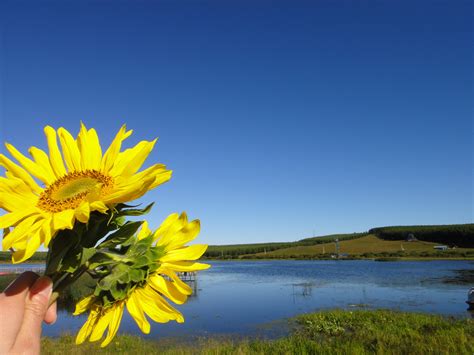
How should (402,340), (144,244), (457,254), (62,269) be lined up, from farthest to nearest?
1. (457,254)
2. (402,340)
3. (144,244)
4. (62,269)

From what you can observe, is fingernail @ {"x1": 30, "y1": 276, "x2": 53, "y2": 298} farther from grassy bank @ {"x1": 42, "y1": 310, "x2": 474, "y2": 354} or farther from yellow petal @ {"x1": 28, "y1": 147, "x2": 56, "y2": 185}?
grassy bank @ {"x1": 42, "y1": 310, "x2": 474, "y2": 354}

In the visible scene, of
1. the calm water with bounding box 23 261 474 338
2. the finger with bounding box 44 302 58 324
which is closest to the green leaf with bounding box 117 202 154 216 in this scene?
the finger with bounding box 44 302 58 324

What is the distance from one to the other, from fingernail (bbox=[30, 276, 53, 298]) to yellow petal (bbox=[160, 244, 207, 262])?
0.28 meters

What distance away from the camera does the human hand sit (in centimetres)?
98

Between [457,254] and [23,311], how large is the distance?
9014cm

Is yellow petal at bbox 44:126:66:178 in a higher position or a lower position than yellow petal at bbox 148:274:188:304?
higher

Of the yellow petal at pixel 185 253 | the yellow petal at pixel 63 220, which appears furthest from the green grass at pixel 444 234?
the yellow petal at pixel 63 220

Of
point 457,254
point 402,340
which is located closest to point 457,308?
point 402,340

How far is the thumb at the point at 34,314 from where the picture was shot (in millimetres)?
994

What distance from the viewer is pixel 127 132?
3.49 feet

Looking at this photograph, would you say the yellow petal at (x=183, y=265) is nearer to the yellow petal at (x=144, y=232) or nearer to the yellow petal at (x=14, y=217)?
the yellow petal at (x=144, y=232)

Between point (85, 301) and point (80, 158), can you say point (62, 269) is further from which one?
point (80, 158)

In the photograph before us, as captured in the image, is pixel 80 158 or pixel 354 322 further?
pixel 354 322

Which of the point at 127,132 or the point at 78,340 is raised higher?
the point at 127,132
